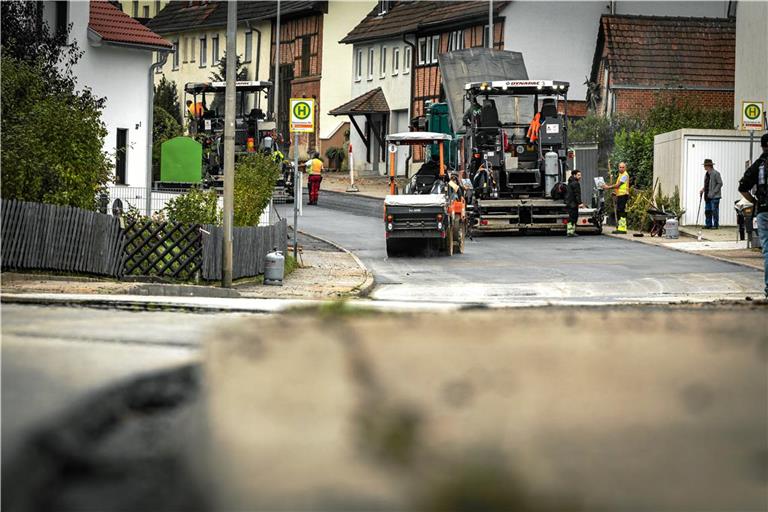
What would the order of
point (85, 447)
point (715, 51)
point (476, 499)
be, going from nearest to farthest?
point (476, 499), point (85, 447), point (715, 51)

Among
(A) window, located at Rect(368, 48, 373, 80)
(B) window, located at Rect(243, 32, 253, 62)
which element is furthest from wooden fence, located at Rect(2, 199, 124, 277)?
(B) window, located at Rect(243, 32, 253, 62)

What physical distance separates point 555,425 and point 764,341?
267 cm

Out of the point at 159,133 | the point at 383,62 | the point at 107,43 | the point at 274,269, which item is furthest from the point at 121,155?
the point at 383,62

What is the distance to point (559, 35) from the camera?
6562cm

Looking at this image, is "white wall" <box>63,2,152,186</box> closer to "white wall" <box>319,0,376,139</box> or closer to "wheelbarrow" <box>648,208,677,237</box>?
"wheelbarrow" <box>648,208,677,237</box>

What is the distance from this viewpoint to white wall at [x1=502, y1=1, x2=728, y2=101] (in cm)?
6531

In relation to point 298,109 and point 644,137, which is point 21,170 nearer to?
point 298,109

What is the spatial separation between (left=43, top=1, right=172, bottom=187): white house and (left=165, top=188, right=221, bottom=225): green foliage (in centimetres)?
1103

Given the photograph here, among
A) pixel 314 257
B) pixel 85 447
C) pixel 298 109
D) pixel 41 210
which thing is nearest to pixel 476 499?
pixel 85 447

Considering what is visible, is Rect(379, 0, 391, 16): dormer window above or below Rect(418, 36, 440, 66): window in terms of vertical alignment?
above

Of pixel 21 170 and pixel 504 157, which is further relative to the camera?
pixel 504 157

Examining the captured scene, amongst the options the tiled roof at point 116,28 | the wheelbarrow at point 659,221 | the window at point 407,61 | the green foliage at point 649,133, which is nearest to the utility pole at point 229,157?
the tiled roof at point 116,28

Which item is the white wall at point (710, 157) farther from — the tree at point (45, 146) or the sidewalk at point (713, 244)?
the tree at point (45, 146)

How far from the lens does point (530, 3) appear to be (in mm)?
65500
